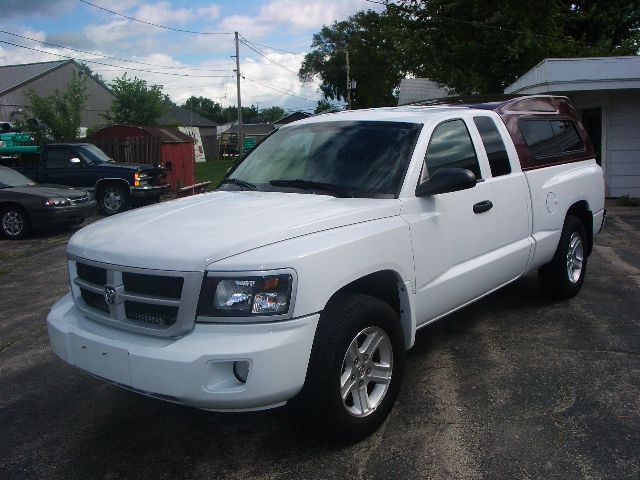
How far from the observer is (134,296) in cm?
322

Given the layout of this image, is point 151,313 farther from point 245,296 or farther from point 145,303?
Result: point 245,296

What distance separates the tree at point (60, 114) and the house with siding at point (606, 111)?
61.7ft

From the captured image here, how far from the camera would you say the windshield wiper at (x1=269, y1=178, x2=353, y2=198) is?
4074mm

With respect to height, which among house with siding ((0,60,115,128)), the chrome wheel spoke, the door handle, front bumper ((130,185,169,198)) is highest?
house with siding ((0,60,115,128))

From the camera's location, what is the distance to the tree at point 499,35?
21375 mm

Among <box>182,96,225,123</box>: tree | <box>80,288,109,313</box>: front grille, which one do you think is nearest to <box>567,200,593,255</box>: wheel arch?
<box>80,288,109,313</box>: front grille

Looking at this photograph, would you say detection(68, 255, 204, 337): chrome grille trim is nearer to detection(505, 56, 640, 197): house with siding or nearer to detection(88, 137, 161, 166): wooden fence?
detection(505, 56, 640, 197): house with siding

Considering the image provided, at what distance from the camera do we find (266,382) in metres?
2.95

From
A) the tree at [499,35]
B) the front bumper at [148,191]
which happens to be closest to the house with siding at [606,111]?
the tree at [499,35]

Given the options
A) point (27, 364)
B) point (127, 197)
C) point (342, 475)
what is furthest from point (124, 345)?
point (127, 197)

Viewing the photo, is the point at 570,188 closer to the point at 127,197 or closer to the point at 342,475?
the point at 342,475

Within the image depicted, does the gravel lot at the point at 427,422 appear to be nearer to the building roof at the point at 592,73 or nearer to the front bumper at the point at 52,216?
the front bumper at the point at 52,216

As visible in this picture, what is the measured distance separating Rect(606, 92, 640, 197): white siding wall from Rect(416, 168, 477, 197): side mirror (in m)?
12.3

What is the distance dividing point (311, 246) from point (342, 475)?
3.80 feet
